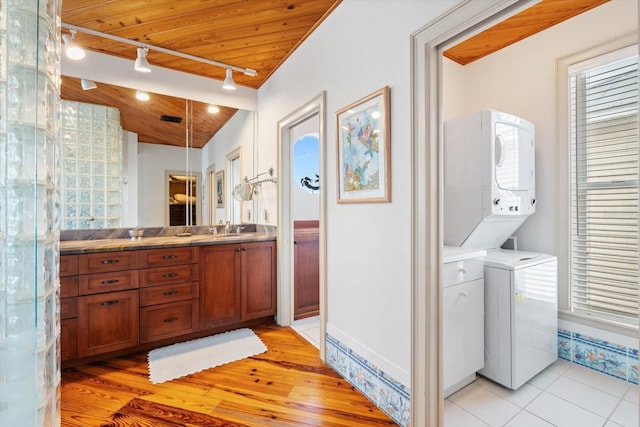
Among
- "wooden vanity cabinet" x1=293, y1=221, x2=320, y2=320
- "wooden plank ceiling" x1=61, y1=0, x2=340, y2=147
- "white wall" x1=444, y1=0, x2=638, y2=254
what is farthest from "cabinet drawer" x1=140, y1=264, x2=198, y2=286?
"white wall" x1=444, y1=0, x2=638, y2=254

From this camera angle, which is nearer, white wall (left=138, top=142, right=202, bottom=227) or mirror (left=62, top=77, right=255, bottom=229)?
mirror (left=62, top=77, right=255, bottom=229)

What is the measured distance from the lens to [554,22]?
2150 millimetres

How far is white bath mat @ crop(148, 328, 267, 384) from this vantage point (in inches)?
80.3

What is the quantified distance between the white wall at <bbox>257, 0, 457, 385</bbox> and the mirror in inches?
46.5

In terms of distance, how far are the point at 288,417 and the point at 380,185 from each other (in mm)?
1379

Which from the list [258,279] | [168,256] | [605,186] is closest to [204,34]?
[168,256]

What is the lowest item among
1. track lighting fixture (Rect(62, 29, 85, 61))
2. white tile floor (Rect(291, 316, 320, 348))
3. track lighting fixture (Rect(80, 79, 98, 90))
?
white tile floor (Rect(291, 316, 320, 348))

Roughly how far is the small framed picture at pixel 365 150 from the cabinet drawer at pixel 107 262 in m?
1.67

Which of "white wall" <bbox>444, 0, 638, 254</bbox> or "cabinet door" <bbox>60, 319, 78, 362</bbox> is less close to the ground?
"white wall" <bbox>444, 0, 638, 254</bbox>

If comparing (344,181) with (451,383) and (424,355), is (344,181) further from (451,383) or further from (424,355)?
(451,383)

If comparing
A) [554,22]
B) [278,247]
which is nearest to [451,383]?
[278,247]

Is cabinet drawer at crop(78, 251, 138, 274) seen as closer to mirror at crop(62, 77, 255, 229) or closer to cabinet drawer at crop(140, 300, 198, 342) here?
cabinet drawer at crop(140, 300, 198, 342)

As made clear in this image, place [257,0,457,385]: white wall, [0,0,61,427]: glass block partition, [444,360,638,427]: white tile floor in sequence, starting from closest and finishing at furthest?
[0,0,61,427]: glass block partition
[257,0,457,385]: white wall
[444,360,638,427]: white tile floor

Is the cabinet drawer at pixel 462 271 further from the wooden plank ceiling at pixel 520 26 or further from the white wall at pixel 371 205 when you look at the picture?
the wooden plank ceiling at pixel 520 26
